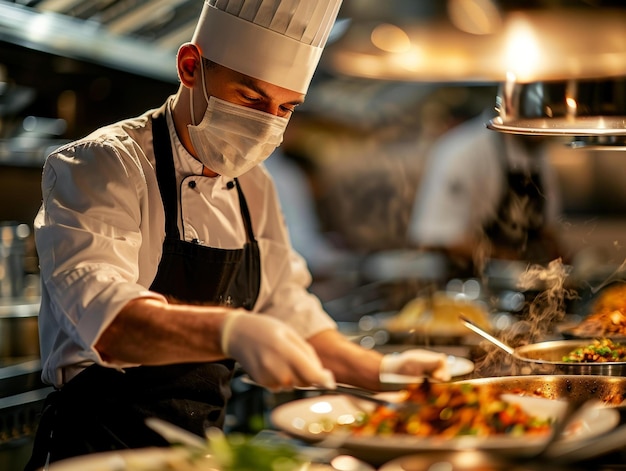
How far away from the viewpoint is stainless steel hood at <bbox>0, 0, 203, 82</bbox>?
9.78 feet

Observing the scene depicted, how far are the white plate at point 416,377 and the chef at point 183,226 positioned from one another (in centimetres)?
2

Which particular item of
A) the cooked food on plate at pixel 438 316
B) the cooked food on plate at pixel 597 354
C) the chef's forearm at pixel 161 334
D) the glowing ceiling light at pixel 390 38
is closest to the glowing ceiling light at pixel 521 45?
the glowing ceiling light at pixel 390 38

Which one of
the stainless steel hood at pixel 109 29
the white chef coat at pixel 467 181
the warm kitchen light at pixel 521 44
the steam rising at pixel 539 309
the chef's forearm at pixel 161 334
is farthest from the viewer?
the white chef coat at pixel 467 181

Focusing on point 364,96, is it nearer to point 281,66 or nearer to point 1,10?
point 1,10

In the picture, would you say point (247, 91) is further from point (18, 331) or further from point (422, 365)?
point (18, 331)

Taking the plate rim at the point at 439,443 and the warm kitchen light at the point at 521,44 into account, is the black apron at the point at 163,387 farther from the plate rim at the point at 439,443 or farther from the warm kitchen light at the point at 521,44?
the warm kitchen light at the point at 521,44

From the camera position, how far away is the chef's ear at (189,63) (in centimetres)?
212

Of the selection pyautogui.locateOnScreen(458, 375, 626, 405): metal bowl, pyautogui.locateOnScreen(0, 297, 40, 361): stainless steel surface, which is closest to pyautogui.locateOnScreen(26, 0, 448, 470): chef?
pyautogui.locateOnScreen(458, 375, 626, 405): metal bowl

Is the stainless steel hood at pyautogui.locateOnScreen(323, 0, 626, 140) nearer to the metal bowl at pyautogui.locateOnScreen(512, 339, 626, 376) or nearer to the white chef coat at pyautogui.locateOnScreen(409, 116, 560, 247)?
the metal bowl at pyautogui.locateOnScreen(512, 339, 626, 376)

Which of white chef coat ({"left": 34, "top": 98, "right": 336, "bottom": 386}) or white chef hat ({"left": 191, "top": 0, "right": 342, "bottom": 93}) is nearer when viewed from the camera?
white chef coat ({"left": 34, "top": 98, "right": 336, "bottom": 386})

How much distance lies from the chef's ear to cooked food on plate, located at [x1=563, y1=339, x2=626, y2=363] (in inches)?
43.1

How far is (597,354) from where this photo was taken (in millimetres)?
2215

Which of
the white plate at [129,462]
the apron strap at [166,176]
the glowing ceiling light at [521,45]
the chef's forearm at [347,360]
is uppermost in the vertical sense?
the glowing ceiling light at [521,45]

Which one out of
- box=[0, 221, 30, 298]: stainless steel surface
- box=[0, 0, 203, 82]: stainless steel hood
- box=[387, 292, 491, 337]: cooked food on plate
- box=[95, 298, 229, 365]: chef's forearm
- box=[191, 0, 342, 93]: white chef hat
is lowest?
box=[0, 221, 30, 298]: stainless steel surface
